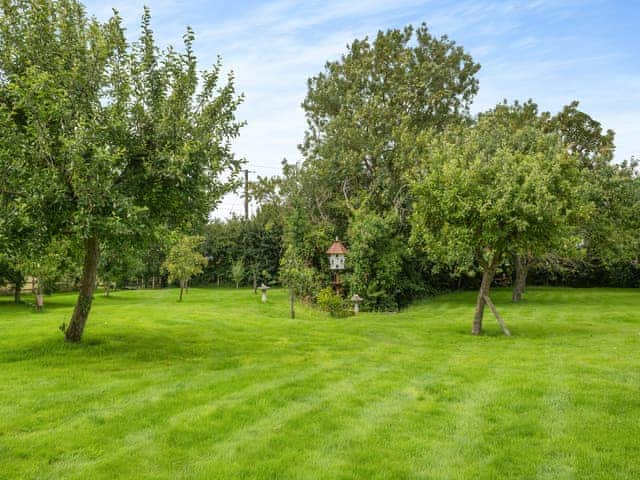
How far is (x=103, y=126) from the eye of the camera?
30.1ft

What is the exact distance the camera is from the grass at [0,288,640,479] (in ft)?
16.4

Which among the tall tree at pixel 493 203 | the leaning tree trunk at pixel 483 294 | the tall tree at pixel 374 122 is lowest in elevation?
the leaning tree trunk at pixel 483 294

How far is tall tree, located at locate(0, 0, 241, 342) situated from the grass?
2674 millimetres

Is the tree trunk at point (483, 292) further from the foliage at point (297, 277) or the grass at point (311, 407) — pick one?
the foliage at point (297, 277)

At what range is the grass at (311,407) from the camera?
16.4 feet

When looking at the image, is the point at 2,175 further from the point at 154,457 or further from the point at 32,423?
the point at 154,457

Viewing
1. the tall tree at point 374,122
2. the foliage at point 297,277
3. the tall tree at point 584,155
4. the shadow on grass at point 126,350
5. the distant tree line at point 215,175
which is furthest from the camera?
the tall tree at point 374,122

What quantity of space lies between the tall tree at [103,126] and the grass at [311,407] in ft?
8.77

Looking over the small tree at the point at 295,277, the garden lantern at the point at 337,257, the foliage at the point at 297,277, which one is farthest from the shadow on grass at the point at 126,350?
the garden lantern at the point at 337,257

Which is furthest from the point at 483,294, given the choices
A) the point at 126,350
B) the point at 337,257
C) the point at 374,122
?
the point at 374,122

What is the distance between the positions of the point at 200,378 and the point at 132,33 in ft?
25.0

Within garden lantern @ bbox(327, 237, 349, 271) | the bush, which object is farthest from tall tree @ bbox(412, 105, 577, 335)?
the bush

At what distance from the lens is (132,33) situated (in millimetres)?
10469

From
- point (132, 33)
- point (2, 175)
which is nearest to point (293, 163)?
point (132, 33)
